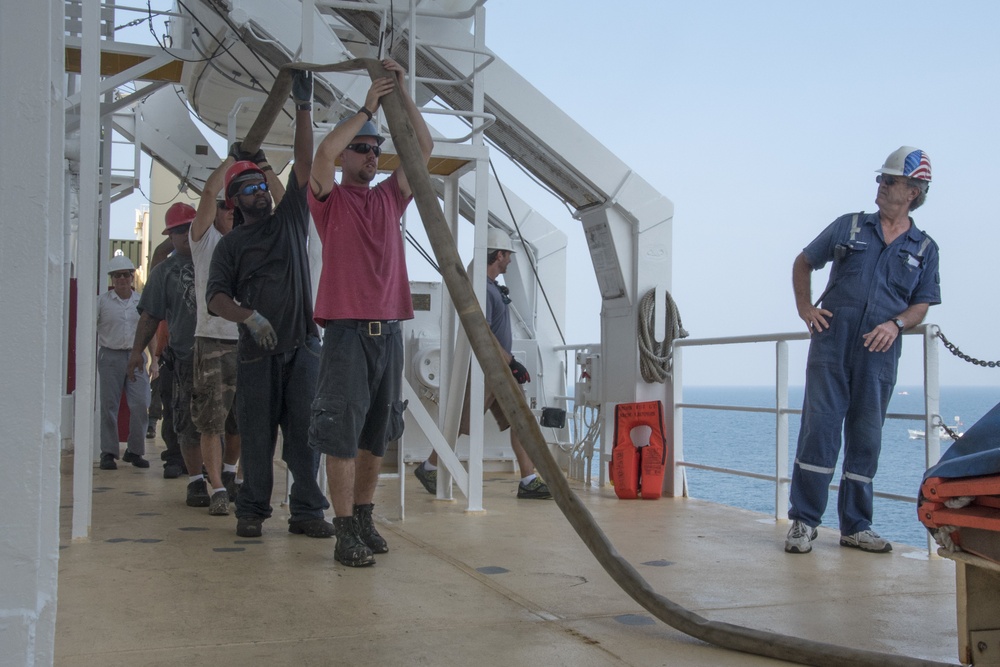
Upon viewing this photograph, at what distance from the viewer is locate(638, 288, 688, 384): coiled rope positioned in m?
7.04

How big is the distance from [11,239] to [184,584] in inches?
85.7

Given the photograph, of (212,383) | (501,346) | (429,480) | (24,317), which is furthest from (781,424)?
(24,317)

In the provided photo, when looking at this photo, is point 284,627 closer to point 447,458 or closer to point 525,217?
point 447,458

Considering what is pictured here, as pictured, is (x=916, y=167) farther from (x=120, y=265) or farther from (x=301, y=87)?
(x=120, y=265)

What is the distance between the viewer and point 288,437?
4.67 metres

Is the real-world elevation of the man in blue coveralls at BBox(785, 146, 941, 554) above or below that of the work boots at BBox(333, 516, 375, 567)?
above

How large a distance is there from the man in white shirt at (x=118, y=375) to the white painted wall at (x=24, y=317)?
662 cm

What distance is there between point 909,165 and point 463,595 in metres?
2.86

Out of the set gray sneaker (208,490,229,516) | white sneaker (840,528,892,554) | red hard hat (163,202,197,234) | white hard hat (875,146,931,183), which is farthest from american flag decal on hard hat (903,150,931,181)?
red hard hat (163,202,197,234)

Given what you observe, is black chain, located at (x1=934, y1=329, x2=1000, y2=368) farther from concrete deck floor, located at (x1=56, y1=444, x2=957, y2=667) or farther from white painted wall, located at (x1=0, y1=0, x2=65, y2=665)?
white painted wall, located at (x1=0, y1=0, x2=65, y2=665)

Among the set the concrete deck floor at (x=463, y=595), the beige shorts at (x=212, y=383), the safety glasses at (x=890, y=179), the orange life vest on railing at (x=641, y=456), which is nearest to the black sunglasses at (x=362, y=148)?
the concrete deck floor at (x=463, y=595)

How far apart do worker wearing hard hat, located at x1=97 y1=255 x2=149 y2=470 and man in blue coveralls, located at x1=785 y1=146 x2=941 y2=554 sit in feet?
17.8

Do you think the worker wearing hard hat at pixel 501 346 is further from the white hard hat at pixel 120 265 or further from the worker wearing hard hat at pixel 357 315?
the white hard hat at pixel 120 265

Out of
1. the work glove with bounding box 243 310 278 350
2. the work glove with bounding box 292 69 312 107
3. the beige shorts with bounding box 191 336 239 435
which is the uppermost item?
the work glove with bounding box 292 69 312 107
